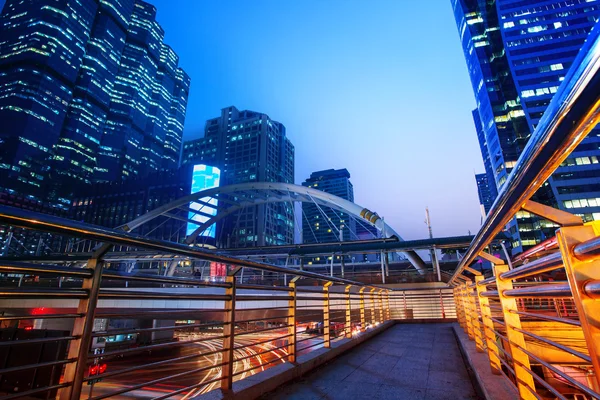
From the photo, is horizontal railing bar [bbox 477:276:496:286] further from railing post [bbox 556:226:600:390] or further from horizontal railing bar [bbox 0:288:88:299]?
horizontal railing bar [bbox 0:288:88:299]

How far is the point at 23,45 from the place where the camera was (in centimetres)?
9775

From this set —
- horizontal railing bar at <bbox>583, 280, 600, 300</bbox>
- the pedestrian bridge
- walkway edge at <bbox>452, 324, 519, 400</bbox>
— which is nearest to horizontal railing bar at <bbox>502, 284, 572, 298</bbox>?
the pedestrian bridge

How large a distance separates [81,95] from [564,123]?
14023 cm

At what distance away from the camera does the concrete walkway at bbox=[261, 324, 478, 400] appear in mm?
2891

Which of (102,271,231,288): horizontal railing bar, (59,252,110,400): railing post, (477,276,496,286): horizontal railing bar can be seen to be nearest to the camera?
(59,252,110,400): railing post

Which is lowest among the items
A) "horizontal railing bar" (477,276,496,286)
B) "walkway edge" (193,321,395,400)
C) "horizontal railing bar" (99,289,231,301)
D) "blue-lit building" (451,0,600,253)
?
"walkway edge" (193,321,395,400)

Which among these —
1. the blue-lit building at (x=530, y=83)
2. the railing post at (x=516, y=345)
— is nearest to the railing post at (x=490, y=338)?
the railing post at (x=516, y=345)

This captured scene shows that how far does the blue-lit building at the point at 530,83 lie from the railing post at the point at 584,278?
69700 mm

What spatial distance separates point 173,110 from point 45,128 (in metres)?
70.4

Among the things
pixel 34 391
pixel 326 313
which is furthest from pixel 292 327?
pixel 34 391

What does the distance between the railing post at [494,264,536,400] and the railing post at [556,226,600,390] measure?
3.88 ft

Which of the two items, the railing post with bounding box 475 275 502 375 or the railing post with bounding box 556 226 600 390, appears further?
the railing post with bounding box 475 275 502 375

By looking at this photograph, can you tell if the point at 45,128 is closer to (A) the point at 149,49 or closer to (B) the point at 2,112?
(B) the point at 2,112

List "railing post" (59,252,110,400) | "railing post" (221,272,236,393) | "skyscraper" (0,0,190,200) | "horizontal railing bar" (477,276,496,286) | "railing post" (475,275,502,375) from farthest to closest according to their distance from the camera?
"skyscraper" (0,0,190,200)
"railing post" (475,275,502,375)
"horizontal railing bar" (477,276,496,286)
"railing post" (221,272,236,393)
"railing post" (59,252,110,400)
